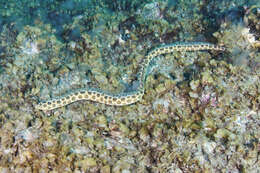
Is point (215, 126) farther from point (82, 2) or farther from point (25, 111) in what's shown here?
point (82, 2)

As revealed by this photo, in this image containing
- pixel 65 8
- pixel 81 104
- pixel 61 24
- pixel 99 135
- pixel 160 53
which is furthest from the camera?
pixel 65 8

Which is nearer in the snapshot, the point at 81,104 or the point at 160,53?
the point at 81,104

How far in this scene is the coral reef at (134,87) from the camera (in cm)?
563

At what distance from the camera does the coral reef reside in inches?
222

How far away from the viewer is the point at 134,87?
767 centimetres

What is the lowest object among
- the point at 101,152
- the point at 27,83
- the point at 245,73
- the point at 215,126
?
the point at 101,152

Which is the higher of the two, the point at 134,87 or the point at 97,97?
the point at 134,87

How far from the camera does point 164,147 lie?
5.92m

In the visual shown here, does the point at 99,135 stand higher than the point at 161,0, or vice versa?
the point at 161,0

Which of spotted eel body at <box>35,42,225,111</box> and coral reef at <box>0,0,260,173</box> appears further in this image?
spotted eel body at <box>35,42,225,111</box>

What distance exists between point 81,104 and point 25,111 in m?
1.61

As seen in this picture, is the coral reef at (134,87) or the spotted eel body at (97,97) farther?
the spotted eel body at (97,97)

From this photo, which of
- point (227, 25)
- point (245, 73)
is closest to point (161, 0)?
point (227, 25)

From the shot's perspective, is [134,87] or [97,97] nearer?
[97,97]
